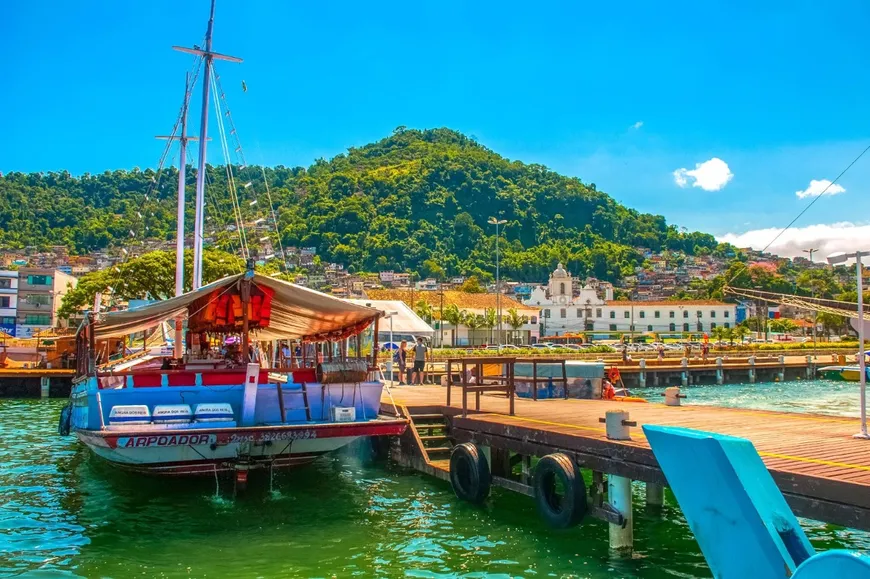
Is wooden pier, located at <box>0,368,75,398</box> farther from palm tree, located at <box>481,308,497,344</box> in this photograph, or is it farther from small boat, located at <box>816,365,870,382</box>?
palm tree, located at <box>481,308,497,344</box>

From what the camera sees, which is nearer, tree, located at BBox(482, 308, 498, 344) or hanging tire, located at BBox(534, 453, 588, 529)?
hanging tire, located at BBox(534, 453, 588, 529)

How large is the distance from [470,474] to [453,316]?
3243 inches

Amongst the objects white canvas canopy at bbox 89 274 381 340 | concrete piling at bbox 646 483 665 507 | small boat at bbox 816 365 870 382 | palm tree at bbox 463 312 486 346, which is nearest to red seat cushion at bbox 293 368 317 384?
white canvas canopy at bbox 89 274 381 340

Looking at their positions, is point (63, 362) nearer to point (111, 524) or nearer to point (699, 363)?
point (111, 524)

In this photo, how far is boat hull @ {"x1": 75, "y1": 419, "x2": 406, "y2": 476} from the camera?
1278 centimetres

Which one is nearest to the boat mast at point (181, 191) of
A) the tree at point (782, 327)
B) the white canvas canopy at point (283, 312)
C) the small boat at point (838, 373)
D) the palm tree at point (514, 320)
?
the white canvas canopy at point (283, 312)

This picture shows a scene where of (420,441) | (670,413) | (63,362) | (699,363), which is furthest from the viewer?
(699,363)

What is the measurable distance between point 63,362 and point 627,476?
4209cm

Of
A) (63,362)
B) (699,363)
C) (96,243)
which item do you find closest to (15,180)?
(96,243)

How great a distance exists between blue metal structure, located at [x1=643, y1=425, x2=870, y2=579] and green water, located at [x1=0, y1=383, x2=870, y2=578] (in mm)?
5427

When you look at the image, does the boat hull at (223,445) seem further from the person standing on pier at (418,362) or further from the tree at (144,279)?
the tree at (144,279)

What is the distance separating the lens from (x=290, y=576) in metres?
9.98

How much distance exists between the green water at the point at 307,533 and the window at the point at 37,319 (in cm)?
8600

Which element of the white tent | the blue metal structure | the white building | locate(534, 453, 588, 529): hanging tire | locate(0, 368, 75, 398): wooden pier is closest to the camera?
the blue metal structure
